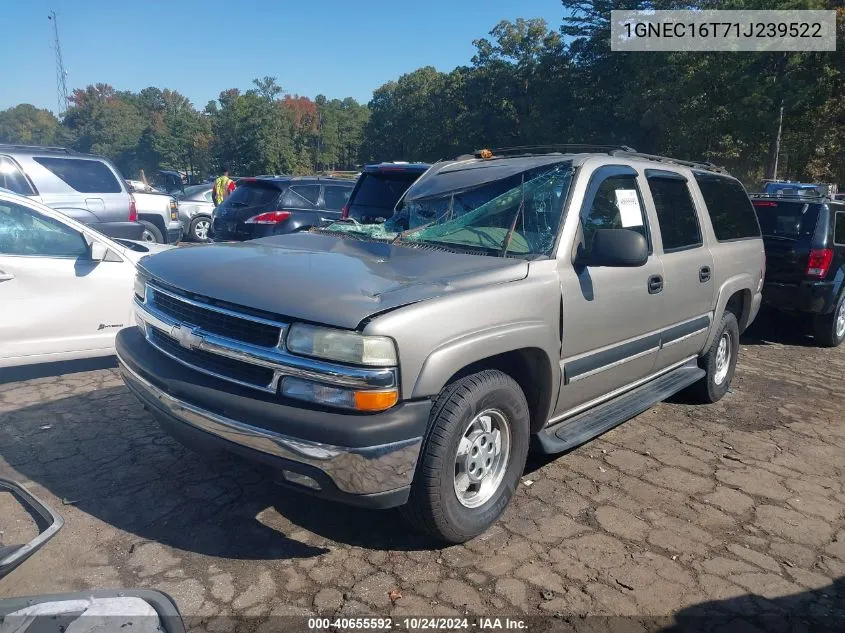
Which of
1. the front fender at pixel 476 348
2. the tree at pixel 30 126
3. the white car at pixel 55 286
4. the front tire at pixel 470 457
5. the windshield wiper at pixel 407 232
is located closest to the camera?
the front fender at pixel 476 348

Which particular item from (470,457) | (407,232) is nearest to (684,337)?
(407,232)

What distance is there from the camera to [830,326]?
7.58 metres

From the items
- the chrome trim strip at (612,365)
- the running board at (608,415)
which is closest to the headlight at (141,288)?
the running board at (608,415)

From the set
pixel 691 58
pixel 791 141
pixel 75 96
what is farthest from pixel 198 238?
pixel 75 96

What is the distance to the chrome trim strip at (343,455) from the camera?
2.58 meters

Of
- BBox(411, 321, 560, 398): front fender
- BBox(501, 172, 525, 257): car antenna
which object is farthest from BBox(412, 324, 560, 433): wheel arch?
BBox(501, 172, 525, 257): car antenna

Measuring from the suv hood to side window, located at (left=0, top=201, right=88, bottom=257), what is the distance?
7.02ft

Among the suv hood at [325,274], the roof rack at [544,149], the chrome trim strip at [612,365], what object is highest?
the roof rack at [544,149]

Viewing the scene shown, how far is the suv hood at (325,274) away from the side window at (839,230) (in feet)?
19.1

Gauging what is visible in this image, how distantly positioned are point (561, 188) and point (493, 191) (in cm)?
42

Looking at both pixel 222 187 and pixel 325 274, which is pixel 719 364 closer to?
pixel 325 274

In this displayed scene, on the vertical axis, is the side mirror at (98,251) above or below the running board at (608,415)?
above

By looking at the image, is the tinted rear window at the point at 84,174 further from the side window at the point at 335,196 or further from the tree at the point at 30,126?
the tree at the point at 30,126

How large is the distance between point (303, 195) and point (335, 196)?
61cm
